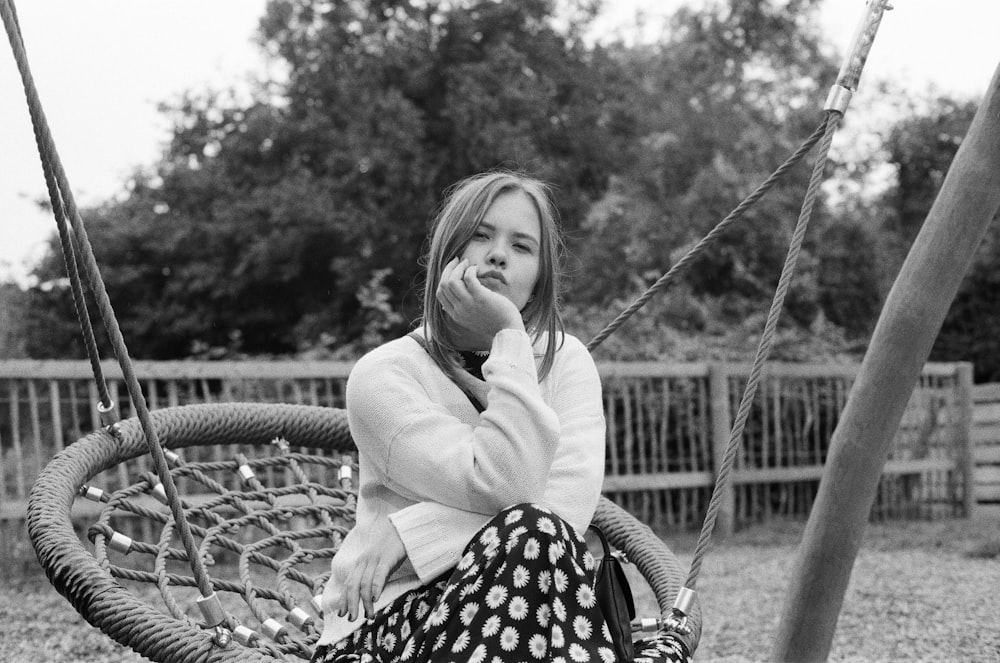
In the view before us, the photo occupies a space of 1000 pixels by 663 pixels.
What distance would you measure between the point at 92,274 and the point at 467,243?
1.85ft

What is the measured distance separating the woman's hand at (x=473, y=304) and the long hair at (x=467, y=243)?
A: 0.07 meters

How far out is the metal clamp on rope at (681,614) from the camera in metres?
1.50

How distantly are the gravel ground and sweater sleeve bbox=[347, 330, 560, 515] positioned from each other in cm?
184

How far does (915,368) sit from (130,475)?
3802 mm

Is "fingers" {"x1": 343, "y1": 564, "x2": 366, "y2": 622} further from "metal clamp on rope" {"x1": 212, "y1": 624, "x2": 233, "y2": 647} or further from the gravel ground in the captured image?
the gravel ground

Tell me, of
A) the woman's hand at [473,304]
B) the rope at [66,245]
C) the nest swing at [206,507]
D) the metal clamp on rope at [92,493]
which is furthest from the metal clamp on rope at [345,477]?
the woman's hand at [473,304]

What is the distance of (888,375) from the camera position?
7.34ft

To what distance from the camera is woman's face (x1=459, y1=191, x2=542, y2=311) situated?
1.59 m

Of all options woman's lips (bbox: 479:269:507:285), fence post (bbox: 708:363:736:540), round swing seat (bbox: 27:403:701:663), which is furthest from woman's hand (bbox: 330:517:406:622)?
fence post (bbox: 708:363:736:540)

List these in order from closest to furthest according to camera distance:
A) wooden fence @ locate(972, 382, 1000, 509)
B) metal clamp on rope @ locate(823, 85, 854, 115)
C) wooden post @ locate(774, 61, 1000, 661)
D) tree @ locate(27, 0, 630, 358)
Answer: metal clamp on rope @ locate(823, 85, 854, 115), wooden post @ locate(774, 61, 1000, 661), wooden fence @ locate(972, 382, 1000, 509), tree @ locate(27, 0, 630, 358)

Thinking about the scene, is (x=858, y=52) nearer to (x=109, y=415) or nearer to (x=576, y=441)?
(x=576, y=441)

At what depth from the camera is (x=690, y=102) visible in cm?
1138

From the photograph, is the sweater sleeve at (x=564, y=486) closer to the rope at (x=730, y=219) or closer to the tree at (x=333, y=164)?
the rope at (x=730, y=219)

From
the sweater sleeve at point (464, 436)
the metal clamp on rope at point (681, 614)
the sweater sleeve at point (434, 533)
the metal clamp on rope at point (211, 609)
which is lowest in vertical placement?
the metal clamp on rope at point (681, 614)
